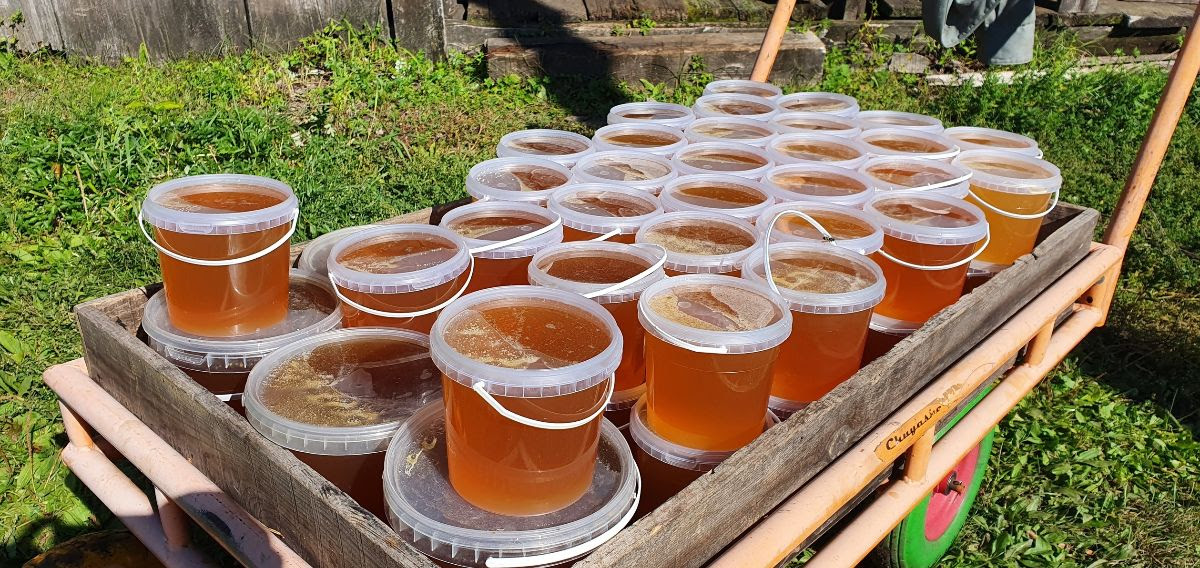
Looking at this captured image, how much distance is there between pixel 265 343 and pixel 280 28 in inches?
195

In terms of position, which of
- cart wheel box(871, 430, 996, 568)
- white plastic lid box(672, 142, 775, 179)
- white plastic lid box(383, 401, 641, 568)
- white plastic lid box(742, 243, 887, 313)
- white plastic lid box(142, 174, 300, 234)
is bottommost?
cart wheel box(871, 430, 996, 568)

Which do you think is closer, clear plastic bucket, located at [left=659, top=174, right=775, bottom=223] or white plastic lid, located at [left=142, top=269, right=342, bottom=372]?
white plastic lid, located at [left=142, top=269, right=342, bottom=372]

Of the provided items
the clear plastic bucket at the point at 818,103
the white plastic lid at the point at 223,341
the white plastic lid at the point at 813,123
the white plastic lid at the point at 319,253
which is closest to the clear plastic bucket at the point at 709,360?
the white plastic lid at the point at 223,341

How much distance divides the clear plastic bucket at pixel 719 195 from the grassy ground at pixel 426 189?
154 centimetres

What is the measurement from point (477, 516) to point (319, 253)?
1.13m

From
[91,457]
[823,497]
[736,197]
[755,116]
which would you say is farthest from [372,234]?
[755,116]

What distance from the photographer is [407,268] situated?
6.35ft

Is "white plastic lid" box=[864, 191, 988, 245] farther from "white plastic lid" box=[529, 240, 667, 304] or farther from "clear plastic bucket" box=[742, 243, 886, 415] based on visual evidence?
"white plastic lid" box=[529, 240, 667, 304]

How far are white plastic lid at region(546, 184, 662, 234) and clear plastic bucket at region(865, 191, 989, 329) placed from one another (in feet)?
1.99

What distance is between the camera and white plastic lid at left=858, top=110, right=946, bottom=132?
3092 mm

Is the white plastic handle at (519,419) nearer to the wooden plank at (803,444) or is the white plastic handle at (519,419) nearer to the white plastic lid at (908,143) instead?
the wooden plank at (803,444)

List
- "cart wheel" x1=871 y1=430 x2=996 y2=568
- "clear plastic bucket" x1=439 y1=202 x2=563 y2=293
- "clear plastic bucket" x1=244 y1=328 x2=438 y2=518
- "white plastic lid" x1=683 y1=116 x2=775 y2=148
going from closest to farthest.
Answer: "clear plastic bucket" x1=244 y1=328 x2=438 y2=518
"clear plastic bucket" x1=439 y1=202 x2=563 y2=293
"cart wheel" x1=871 y1=430 x2=996 y2=568
"white plastic lid" x1=683 y1=116 x2=775 y2=148

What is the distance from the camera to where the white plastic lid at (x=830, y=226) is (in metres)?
2.17

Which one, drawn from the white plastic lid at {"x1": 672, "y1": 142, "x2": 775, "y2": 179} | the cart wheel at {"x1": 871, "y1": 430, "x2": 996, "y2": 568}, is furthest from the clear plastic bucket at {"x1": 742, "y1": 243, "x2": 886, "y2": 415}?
the cart wheel at {"x1": 871, "y1": 430, "x2": 996, "y2": 568}
